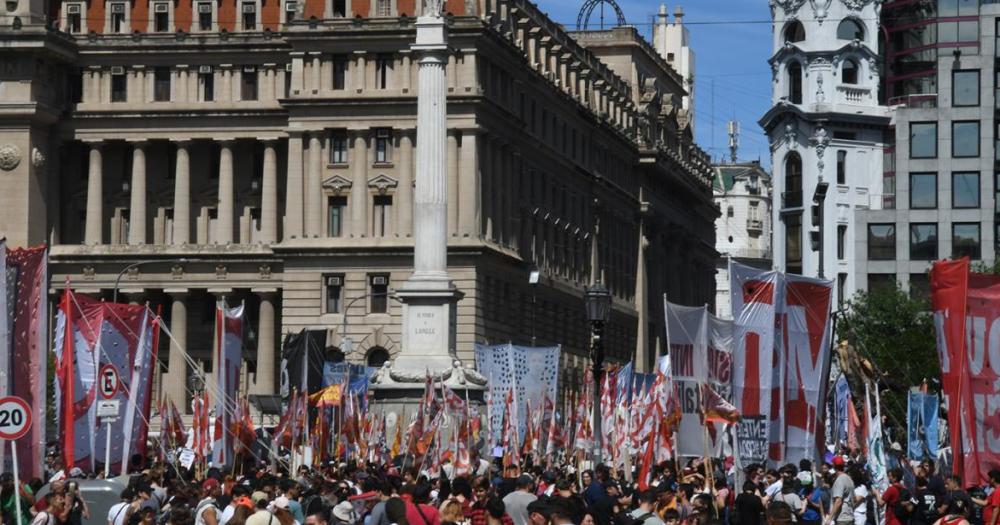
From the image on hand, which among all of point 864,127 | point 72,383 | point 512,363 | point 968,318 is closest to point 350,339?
point 864,127

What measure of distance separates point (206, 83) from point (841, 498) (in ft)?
259

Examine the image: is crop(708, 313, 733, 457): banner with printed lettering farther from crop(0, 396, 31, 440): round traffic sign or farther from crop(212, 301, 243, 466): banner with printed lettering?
crop(212, 301, 243, 466): banner with printed lettering

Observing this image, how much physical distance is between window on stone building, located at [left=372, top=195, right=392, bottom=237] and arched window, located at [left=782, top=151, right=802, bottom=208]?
20.3 metres

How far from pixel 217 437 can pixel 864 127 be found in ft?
218

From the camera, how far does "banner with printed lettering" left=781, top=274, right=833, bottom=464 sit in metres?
34.5

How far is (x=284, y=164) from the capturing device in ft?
363

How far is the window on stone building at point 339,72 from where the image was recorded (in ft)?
342

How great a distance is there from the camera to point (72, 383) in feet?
122

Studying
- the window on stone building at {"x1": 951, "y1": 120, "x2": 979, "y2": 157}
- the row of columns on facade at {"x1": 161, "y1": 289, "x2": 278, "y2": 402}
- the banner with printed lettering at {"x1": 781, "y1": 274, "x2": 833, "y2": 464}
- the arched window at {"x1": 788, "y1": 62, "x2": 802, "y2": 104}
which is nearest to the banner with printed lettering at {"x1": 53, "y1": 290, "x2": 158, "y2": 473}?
the banner with printed lettering at {"x1": 781, "y1": 274, "x2": 833, "y2": 464}

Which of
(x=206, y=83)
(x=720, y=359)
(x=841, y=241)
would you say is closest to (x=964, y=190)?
(x=841, y=241)

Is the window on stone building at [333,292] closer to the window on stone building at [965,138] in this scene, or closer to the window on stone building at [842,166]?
the window on stone building at [842,166]

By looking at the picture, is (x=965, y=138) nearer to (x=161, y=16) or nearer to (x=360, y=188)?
(x=360, y=188)

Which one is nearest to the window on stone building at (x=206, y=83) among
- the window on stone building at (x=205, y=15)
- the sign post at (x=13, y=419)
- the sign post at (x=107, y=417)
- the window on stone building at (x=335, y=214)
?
the window on stone building at (x=205, y=15)

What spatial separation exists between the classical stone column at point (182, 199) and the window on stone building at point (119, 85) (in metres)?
3.57
